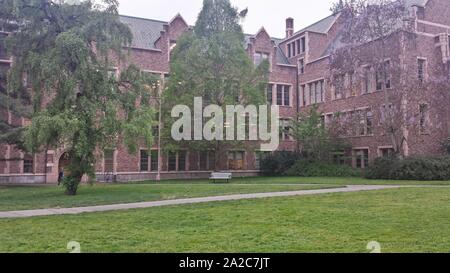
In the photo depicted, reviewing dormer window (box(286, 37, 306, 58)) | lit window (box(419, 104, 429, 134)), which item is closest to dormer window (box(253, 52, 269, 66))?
dormer window (box(286, 37, 306, 58))

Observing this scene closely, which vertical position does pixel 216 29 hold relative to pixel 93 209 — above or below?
above

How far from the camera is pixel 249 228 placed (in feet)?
30.1

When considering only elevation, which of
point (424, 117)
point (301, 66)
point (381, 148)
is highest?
point (301, 66)

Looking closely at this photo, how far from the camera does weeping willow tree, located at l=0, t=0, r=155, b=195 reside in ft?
57.4

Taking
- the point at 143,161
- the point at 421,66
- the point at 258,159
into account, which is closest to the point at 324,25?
the point at 421,66

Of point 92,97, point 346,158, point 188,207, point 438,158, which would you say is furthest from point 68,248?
point 346,158

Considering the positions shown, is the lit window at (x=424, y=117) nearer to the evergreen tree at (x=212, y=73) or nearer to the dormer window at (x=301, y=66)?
the evergreen tree at (x=212, y=73)

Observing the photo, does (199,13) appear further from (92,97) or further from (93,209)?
(93,209)

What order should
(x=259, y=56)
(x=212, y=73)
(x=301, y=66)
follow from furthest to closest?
(x=301, y=66), (x=259, y=56), (x=212, y=73)

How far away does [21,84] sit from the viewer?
1934 centimetres

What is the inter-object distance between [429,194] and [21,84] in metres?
16.8

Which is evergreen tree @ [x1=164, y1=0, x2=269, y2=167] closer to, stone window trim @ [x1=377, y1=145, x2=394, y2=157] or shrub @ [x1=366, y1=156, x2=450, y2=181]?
shrub @ [x1=366, y1=156, x2=450, y2=181]

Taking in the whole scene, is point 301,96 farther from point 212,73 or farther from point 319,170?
point 212,73

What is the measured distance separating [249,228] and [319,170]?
972 inches
